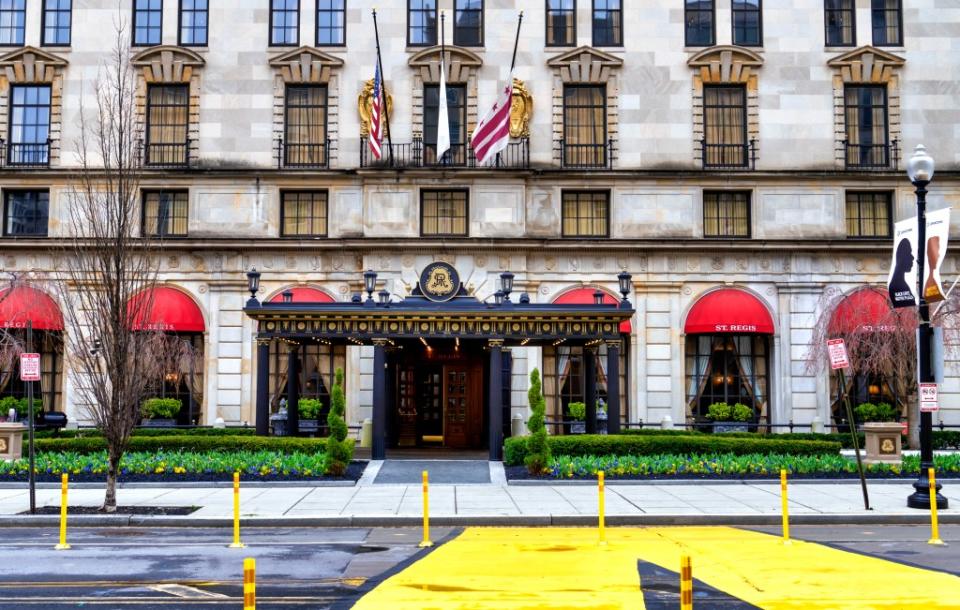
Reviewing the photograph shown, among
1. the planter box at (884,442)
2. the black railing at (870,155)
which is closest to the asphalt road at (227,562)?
the planter box at (884,442)

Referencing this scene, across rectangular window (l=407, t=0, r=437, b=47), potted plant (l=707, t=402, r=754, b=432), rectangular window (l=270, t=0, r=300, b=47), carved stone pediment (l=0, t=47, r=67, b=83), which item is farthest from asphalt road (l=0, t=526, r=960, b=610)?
rectangular window (l=270, t=0, r=300, b=47)

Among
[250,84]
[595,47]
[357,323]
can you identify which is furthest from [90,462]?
[595,47]

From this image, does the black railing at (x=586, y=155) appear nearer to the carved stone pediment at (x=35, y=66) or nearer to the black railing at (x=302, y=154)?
the black railing at (x=302, y=154)

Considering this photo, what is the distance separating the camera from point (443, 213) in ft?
124

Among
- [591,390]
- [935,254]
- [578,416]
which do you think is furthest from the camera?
[578,416]

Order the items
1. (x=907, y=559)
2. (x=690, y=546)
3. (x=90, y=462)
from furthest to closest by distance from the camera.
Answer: (x=90, y=462)
(x=690, y=546)
(x=907, y=559)

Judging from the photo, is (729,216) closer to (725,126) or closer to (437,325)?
(725,126)

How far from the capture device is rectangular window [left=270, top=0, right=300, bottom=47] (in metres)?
39.1

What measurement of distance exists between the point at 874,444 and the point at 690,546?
12312 millimetres

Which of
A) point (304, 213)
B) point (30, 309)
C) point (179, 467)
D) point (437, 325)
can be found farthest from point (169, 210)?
point (179, 467)

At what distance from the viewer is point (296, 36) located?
128 ft

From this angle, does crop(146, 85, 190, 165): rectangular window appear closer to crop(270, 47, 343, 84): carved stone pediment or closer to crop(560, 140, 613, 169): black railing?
crop(270, 47, 343, 84): carved stone pediment

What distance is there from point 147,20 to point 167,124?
14.3 ft

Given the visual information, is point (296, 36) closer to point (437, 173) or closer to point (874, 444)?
point (437, 173)
